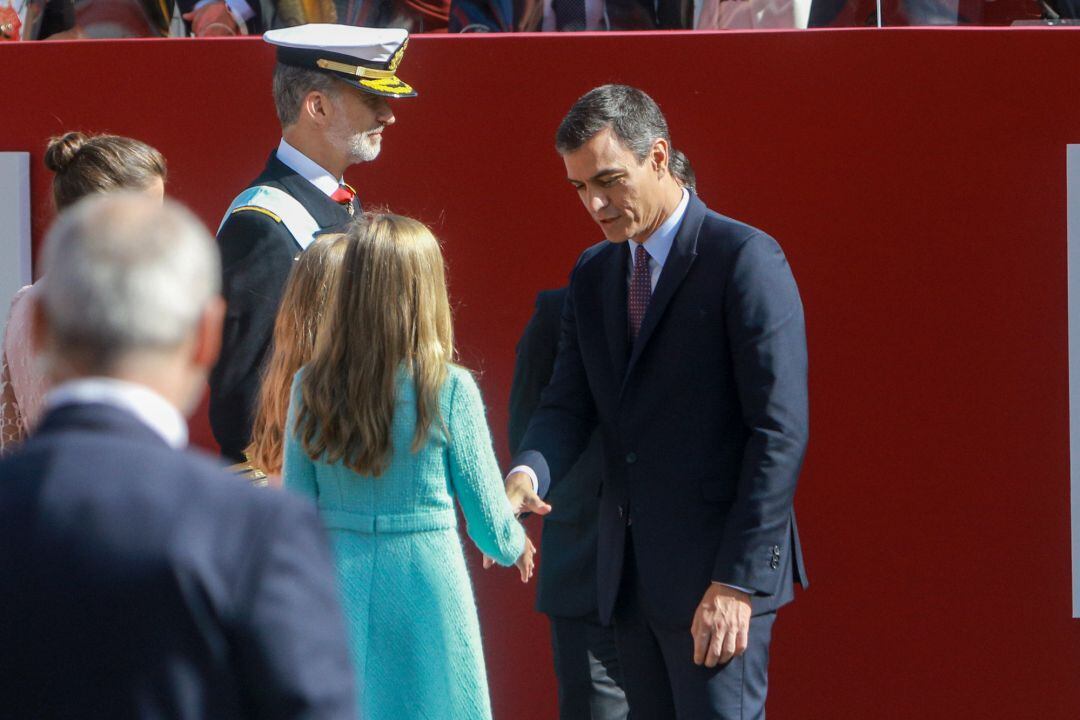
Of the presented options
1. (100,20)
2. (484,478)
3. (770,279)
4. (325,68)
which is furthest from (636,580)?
(100,20)

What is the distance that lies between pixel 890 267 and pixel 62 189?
2.17m

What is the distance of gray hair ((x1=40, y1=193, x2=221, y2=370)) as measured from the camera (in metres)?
1.29

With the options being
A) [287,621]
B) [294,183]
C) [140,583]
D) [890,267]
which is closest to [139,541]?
[140,583]

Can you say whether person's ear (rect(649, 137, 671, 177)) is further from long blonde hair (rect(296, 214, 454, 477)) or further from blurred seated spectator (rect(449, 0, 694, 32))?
blurred seated spectator (rect(449, 0, 694, 32))

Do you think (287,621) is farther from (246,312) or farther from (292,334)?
(246,312)

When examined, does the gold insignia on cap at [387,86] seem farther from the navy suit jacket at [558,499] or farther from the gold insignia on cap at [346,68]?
the navy suit jacket at [558,499]

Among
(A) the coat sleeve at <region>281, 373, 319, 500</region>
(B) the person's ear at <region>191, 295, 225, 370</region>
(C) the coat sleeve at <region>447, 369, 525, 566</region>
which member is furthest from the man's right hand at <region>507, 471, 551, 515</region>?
(B) the person's ear at <region>191, 295, 225, 370</region>

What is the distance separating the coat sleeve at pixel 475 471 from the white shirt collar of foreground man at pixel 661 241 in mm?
501

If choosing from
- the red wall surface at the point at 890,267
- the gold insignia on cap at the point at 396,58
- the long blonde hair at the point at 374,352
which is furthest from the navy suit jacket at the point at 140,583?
the red wall surface at the point at 890,267

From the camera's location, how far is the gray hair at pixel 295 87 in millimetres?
3494

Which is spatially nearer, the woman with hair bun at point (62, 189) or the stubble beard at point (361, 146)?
the woman with hair bun at point (62, 189)

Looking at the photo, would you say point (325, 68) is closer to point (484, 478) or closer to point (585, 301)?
point (585, 301)

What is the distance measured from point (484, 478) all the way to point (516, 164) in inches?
62.7

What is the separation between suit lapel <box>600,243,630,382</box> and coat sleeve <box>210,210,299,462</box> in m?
0.72
